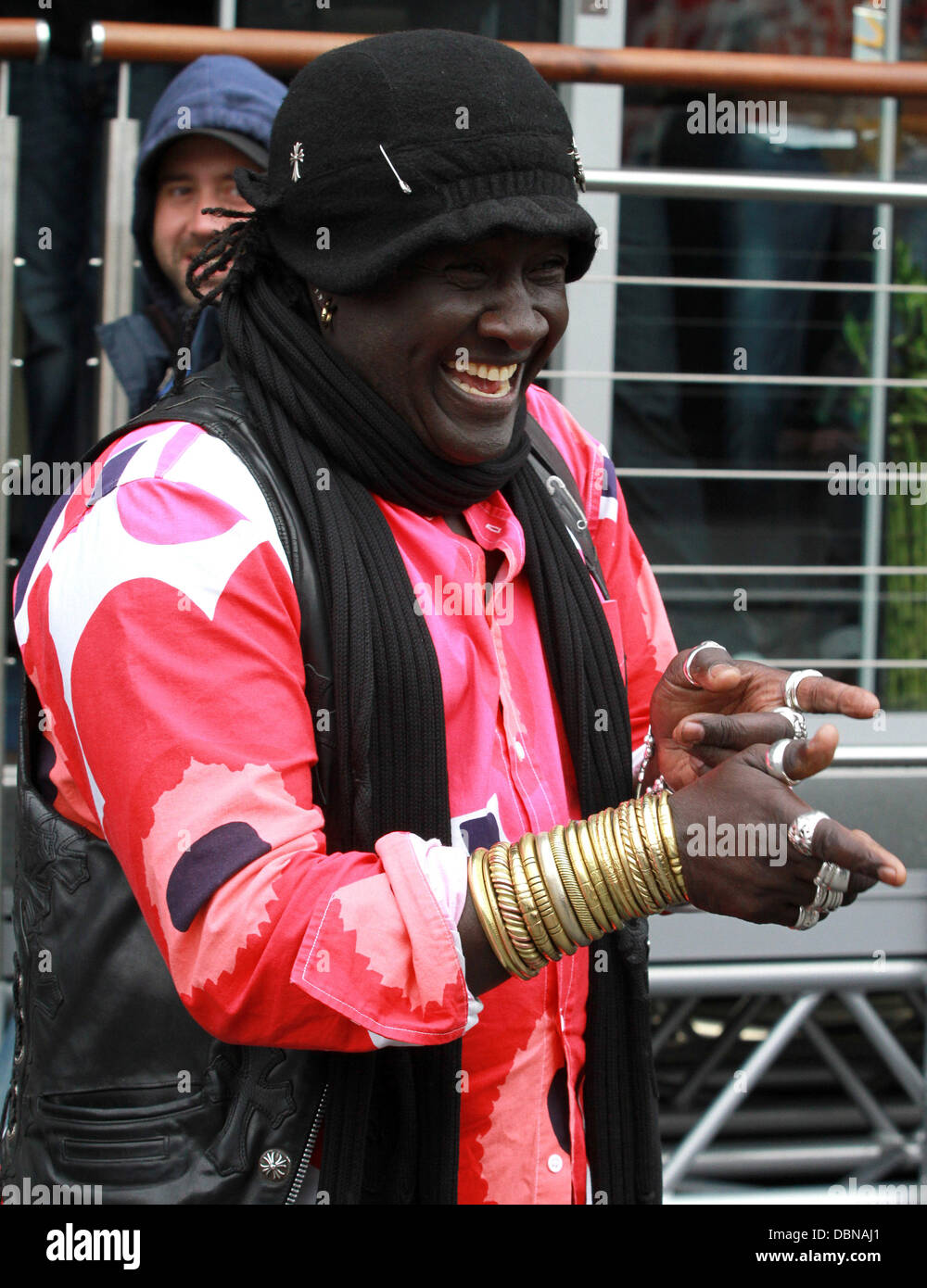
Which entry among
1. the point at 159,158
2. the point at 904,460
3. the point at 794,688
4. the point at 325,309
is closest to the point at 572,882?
the point at 794,688

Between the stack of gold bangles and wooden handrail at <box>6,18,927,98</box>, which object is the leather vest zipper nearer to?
the stack of gold bangles

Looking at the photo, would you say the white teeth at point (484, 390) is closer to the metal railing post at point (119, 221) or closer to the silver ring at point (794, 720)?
the silver ring at point (794, 720)

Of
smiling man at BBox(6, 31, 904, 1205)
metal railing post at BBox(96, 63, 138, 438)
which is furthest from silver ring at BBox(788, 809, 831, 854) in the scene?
metal railing post at BBox(96, 63, 138, 438)

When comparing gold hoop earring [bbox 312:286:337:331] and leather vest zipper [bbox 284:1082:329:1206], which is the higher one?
gold hoop earring [bbox 312:286:337:331]

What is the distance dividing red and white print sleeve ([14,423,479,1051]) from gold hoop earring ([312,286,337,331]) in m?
0.23

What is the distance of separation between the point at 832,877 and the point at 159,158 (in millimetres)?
1872

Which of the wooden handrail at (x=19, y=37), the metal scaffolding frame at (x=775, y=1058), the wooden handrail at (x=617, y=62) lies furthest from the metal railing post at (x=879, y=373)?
the wooden handrail at (x=19, y=37)

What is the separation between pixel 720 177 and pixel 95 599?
70.2 inches

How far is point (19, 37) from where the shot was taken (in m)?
2.31

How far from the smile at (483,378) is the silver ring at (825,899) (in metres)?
0.61

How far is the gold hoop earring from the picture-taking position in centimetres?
142

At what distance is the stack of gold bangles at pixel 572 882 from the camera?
1206mm

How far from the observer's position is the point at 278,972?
1.15 meters
